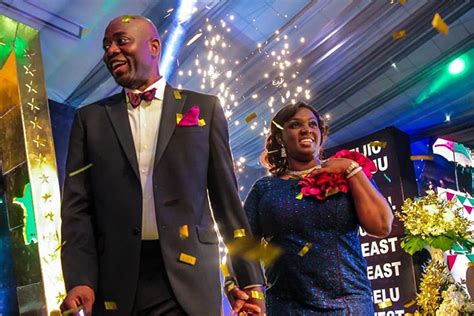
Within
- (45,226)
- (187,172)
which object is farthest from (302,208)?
(45,226)

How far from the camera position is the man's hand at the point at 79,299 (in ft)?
4.28

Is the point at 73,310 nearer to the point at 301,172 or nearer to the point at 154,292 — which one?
the point at 154,292

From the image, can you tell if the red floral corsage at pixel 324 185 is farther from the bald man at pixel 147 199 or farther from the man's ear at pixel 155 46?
the man's ear at pixel 155 46

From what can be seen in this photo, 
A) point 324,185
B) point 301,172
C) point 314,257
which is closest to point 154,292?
point 314,257

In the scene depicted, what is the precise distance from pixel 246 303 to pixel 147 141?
432 millimetres

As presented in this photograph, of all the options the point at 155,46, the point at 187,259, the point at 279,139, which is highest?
the point at 155,46

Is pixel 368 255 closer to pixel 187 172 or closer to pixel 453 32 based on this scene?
pixel 453 32

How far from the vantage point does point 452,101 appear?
572cm

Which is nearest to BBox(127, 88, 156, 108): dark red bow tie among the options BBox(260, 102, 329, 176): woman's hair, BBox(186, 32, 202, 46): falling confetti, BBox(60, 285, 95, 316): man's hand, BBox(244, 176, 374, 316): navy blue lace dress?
BBox(60, 285, 95, 316): man's hand

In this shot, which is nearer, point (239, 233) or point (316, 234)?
point (239, 233)

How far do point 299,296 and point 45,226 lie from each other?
219 centimetres

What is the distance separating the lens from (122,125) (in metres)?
1.49

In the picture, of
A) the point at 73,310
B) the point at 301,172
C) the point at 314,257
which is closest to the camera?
the point at 73,310

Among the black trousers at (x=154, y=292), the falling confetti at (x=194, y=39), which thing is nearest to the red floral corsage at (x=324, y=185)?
the black trousers at (x=154, y=292)
